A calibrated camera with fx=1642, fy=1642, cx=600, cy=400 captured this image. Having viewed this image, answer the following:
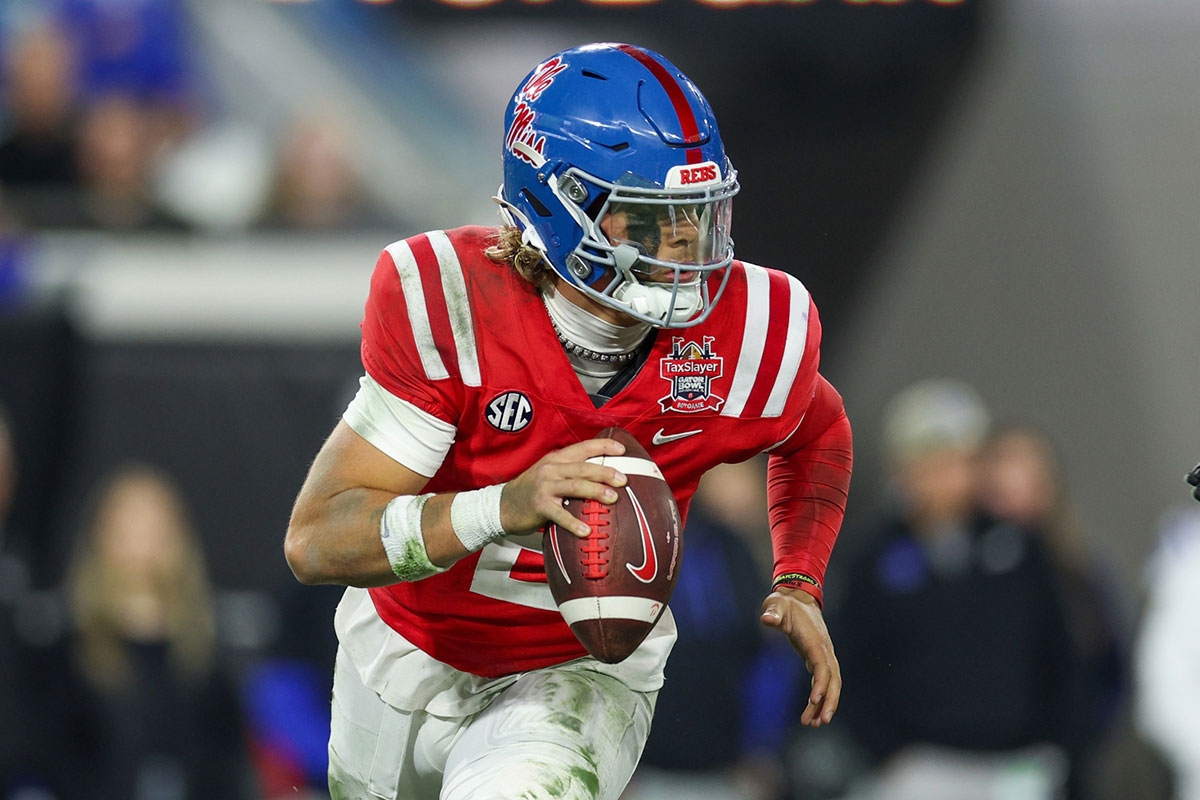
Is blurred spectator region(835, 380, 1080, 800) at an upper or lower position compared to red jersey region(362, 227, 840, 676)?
lower

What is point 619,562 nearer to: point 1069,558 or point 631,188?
point 631,188

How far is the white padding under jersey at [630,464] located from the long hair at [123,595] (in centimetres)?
400

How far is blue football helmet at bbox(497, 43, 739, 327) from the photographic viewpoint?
114 inches

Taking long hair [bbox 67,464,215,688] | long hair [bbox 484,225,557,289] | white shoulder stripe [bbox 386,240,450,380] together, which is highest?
long hair [bbox 484,225,557,289]

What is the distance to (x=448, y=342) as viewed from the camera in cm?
291

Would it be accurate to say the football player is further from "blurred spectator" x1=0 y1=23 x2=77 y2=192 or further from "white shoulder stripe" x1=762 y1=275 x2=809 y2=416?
"blurred spectator" x1=0 y1=23 x2=77 y2=192

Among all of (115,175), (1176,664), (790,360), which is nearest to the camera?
→ (790,360)

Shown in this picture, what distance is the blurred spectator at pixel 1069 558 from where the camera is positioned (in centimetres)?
648

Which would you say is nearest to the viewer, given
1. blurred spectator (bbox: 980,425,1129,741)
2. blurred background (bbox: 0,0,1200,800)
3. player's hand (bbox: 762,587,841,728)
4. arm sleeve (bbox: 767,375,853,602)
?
player's hand (bbox: 762,587,841,728)

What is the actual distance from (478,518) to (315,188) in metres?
5.13

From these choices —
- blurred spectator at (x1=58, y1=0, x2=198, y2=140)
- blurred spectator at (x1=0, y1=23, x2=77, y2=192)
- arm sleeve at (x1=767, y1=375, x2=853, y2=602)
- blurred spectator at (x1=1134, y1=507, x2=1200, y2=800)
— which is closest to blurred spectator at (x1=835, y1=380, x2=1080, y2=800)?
blurred spectator at (x1=1134, y1=507, x2=1200, y2=800)

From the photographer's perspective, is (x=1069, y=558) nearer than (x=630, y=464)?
No

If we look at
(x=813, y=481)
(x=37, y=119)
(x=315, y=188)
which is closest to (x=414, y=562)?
(x=813, y=481)

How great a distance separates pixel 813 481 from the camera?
3.37 metres
